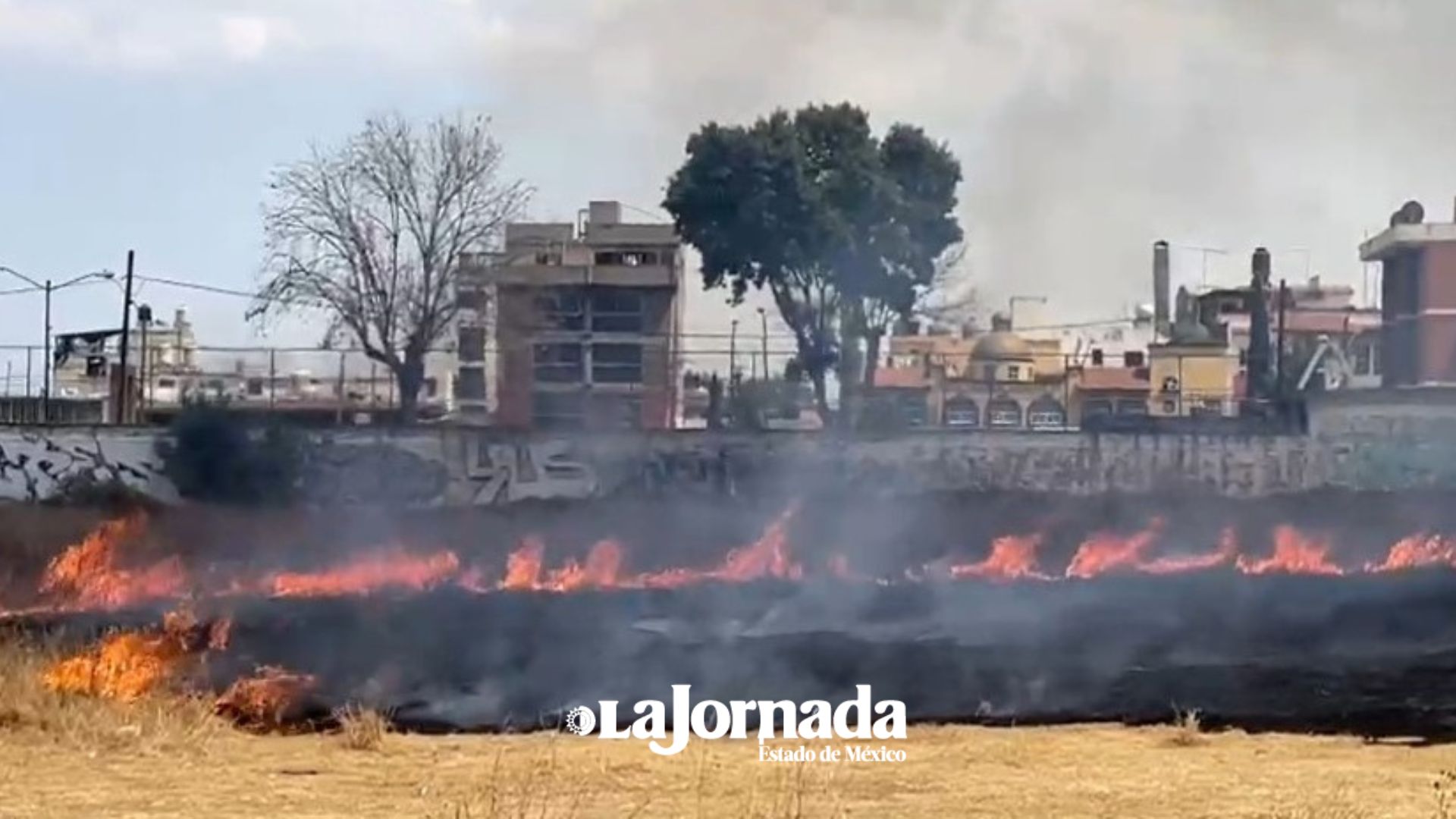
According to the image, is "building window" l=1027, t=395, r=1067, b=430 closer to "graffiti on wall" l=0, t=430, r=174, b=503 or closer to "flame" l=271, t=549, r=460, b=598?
"flame" l=271, t=549, r=460, b=598

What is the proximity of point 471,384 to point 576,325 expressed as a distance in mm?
4456

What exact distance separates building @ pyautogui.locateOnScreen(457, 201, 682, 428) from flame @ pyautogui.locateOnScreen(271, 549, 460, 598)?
13631 millimetres

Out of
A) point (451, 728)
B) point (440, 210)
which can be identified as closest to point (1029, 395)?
point (440, 210)

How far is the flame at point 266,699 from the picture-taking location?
22.4 m

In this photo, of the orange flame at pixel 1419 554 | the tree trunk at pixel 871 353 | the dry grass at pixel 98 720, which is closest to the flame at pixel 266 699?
the dry grass at pixel 98 720

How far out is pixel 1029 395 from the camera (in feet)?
221

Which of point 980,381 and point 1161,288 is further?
point 1161,288

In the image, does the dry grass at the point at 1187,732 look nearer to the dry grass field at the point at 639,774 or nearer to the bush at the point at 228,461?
the dry grass field at the point at 639,774

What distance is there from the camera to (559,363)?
6469 centimetres

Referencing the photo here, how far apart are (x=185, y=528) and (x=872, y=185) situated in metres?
26.9

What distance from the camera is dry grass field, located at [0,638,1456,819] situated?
1464cm

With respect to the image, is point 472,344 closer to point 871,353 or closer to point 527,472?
point 871,353

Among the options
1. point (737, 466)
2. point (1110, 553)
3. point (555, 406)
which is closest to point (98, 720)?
point (1110, 553)

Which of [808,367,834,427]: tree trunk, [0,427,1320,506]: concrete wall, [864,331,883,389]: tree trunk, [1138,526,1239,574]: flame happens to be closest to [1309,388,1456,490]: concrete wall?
[0,427,1320,506]: concrete wall
